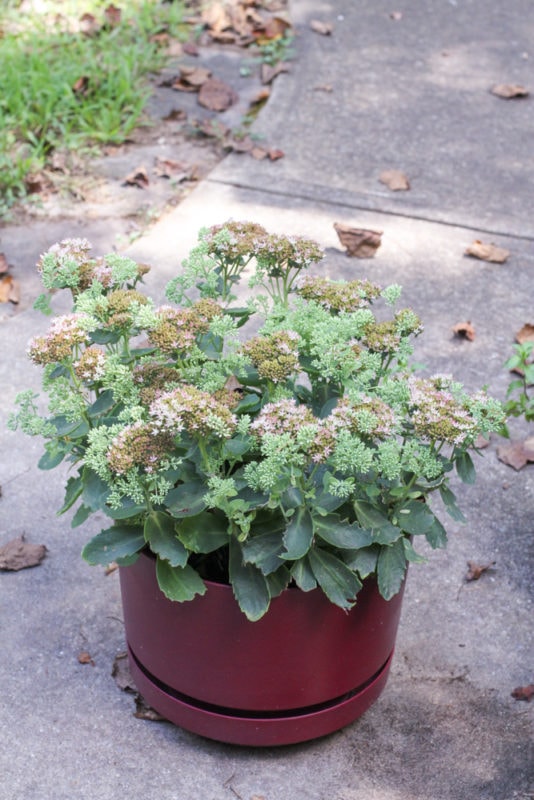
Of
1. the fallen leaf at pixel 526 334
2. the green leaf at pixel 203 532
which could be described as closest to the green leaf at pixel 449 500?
the green leaf at pixel 203 532

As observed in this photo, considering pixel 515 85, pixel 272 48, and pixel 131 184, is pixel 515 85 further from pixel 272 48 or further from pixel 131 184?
pixel 131 184

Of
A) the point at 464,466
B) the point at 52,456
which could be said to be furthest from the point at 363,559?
the point at 52,456

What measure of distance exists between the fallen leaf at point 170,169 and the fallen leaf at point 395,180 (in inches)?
35.4

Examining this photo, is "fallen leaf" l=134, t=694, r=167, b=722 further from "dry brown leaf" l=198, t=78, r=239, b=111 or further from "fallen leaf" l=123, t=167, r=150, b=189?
"dry brown leaf" l=198, t=78, r=239, b=111

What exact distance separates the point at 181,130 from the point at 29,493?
2440 mm

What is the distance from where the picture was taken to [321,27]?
5.68 metres

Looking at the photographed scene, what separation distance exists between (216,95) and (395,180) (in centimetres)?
115

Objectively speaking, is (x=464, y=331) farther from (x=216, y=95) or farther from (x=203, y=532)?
(x=216, y=95)

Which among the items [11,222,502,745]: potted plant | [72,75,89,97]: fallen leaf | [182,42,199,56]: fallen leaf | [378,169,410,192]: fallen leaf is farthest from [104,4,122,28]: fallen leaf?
[11,222,502,745]: potted plant

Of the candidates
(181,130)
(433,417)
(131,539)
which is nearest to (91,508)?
(131,539)

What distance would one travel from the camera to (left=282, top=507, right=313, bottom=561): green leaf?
182cm

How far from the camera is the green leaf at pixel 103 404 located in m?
2.05

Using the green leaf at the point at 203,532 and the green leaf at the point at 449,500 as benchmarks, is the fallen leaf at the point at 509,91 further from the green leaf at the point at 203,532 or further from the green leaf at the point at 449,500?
the green leaf at the point at 203,532

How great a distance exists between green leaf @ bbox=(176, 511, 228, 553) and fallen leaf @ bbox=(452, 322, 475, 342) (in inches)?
74.0
